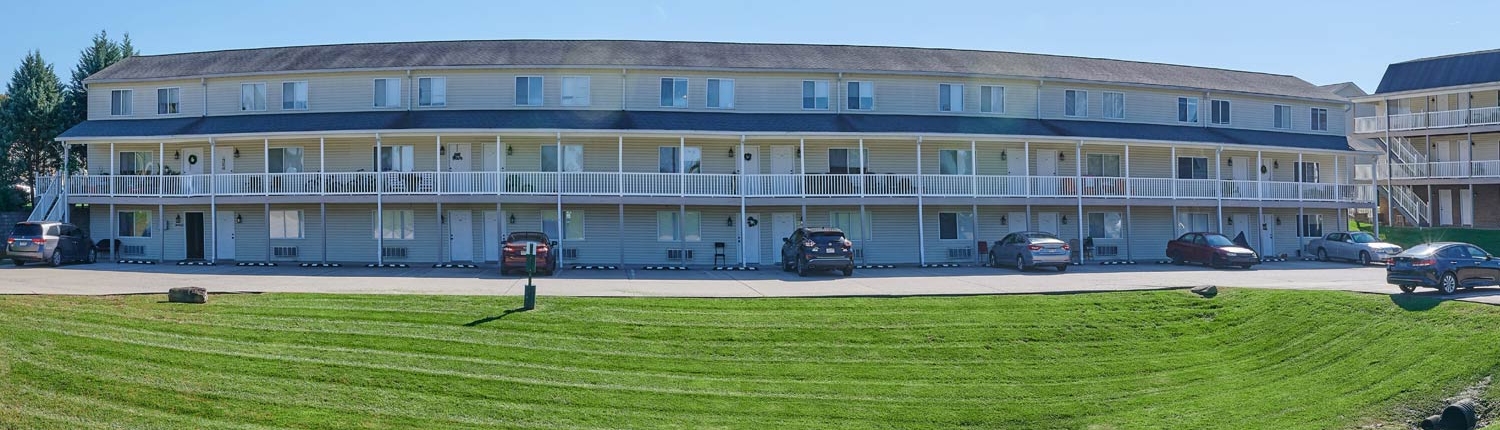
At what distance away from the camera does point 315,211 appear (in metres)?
34.3

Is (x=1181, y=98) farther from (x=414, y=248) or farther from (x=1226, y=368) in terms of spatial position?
(x=414, y=248)

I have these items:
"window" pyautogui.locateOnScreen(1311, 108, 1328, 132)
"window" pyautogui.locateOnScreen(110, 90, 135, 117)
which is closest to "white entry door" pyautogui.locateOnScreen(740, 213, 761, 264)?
"window" pyautogui.locateOnScreen(110, 90, 135, 117)

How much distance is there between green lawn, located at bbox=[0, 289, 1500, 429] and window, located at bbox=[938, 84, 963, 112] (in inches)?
641

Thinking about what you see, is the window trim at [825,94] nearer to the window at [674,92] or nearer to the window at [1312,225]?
the window at [674,92]

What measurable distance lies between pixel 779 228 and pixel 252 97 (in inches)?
701

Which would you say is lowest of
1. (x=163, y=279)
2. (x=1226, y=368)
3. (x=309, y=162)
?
(x=1226, y=368)

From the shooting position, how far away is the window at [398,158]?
113ft

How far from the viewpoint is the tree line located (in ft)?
147

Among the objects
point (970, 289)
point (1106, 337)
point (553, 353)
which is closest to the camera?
point (553, 353)

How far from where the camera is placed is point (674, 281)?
26359 mm

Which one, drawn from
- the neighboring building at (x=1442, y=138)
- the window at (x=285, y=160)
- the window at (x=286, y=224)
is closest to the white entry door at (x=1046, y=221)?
the neighboring building at (x=1442, y=138)

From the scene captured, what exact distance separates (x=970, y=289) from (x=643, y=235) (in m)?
13.0

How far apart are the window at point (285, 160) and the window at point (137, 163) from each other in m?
4.44

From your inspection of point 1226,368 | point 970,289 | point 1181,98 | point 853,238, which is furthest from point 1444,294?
point 1181,98
